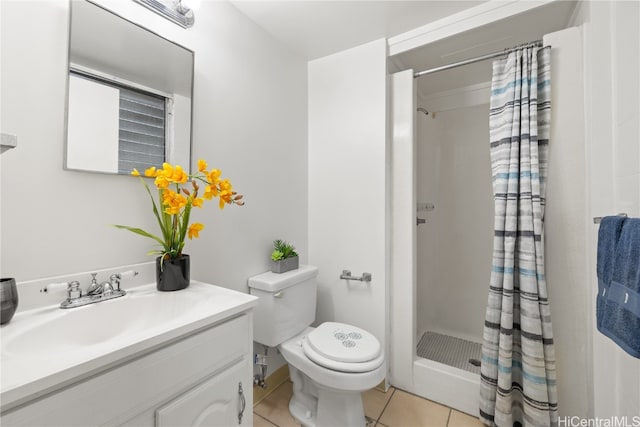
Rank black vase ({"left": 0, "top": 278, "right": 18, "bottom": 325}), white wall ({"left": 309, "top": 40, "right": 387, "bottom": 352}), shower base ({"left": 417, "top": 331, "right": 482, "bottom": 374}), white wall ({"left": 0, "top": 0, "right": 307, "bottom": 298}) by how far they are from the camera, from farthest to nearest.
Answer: shower base ({"left": 417, "top": 331, "right": 482, "bottom": 374}) < white wall ({"left": 309, "top": 40, "right": 387, "bottom": 352}) < white wall ({"left": 0, "top": 0, "right": 307, "bottom": 298}) < black vase ({"left": 0, "top": 278, "right": 18, "bottom": 325})

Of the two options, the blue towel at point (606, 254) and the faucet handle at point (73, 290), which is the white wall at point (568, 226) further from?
the faucet handle at point (73, 290)

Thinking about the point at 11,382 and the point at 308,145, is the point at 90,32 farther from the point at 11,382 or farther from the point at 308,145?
the point at 308,145

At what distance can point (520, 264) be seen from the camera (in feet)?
4.49

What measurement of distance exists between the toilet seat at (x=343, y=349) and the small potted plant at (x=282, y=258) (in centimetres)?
39

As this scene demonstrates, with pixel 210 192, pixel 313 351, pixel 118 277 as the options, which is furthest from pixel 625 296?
pixel 118 277

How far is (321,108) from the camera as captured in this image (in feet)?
6.50

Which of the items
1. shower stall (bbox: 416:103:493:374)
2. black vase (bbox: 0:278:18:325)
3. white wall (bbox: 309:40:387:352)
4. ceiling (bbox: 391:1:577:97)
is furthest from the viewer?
shower stall (bbox: 416:103:493:374)

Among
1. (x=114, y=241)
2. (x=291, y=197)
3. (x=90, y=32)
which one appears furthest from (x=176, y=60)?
(x=291, y=197)

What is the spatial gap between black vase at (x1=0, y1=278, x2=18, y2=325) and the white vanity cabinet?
367mm

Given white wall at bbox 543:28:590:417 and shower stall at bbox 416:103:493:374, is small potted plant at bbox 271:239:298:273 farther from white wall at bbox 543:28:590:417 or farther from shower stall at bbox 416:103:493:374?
white wall at bbox 543:28:590:417

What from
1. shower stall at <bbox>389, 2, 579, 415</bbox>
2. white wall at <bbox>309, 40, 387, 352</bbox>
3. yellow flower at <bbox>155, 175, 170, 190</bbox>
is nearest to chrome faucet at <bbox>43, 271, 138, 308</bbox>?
yellow flower at <bbox>155, 175, 170, 190</bbox>

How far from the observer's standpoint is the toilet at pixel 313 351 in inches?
49.5

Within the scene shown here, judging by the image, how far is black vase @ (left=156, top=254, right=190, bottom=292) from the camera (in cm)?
106

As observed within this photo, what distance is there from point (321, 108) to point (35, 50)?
1.45 metres
